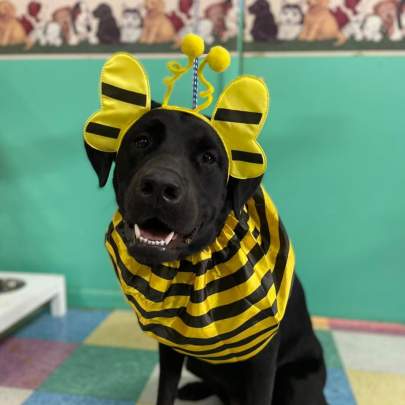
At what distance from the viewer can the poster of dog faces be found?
1387 millimetres

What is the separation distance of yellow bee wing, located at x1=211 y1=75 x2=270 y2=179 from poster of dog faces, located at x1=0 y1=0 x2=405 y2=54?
792 millimetres

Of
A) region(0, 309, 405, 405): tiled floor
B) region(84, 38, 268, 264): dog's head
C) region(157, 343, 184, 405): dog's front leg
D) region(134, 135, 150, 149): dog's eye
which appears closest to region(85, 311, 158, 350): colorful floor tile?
region(0, 309, 405, 405): tiled floor

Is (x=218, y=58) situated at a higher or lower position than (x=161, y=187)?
higher

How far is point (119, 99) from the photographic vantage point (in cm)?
79

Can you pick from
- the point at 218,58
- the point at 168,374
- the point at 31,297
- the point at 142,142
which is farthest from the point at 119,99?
the point at 31,297

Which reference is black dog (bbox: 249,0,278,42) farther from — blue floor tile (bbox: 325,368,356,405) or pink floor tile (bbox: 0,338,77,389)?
pink floor tile (bbox: 0,338,77,389)

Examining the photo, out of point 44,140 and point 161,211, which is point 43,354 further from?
point 161,211

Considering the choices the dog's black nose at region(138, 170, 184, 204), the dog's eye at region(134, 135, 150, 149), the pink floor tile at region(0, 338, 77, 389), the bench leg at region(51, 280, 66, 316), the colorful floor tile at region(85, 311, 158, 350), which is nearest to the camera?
the dog's black nose at region(138, 170, 184, 204)

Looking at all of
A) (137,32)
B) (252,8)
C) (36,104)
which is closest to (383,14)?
(252,8)

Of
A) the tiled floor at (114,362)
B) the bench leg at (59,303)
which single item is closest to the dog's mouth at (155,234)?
the tiled floor at (114,362)

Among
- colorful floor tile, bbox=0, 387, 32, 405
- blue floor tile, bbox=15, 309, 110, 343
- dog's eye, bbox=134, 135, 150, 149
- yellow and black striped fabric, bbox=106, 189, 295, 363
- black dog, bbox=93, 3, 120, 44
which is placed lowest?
blue floor tile, bbox=15, 309, 110, 343

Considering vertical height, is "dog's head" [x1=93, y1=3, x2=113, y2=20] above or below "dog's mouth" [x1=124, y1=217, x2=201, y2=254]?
above

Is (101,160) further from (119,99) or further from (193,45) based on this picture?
(193,45)

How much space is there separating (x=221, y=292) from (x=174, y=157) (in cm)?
26
